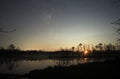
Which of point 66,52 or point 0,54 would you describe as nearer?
point 0,54

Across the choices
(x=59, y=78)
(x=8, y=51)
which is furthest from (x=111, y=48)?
(x=59, y=78)

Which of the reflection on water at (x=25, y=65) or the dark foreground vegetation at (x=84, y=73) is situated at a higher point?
the dark foreground vegetation at (x=84, y=73)

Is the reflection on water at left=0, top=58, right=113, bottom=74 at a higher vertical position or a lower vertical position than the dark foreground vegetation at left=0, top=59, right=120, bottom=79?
lower

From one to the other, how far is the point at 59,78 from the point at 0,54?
137544 mm

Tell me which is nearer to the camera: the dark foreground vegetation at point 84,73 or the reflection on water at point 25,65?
the dark foreground vegetation at point 84,73

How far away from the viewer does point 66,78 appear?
20.2m

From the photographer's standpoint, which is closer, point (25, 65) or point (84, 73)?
point (84, 73)

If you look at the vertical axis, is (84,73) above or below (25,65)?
above

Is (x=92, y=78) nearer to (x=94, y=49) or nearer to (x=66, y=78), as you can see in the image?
(x=66, y=78)

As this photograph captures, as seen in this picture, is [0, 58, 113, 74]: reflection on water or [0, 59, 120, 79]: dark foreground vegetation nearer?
[0, 59, 120, 79]: dark foreground vegetation

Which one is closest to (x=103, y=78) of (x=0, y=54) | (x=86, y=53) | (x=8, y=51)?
(x=0, y=54)

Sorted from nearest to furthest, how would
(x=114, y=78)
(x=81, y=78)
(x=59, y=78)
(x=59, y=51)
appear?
1. (x=114, y=78)
2. (x=81, y=78)
3. (x=59, y=78)
4. (x=59, y=51)

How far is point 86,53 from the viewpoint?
19850 cm

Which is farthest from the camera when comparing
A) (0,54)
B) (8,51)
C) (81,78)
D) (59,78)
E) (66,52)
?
(66,52)
